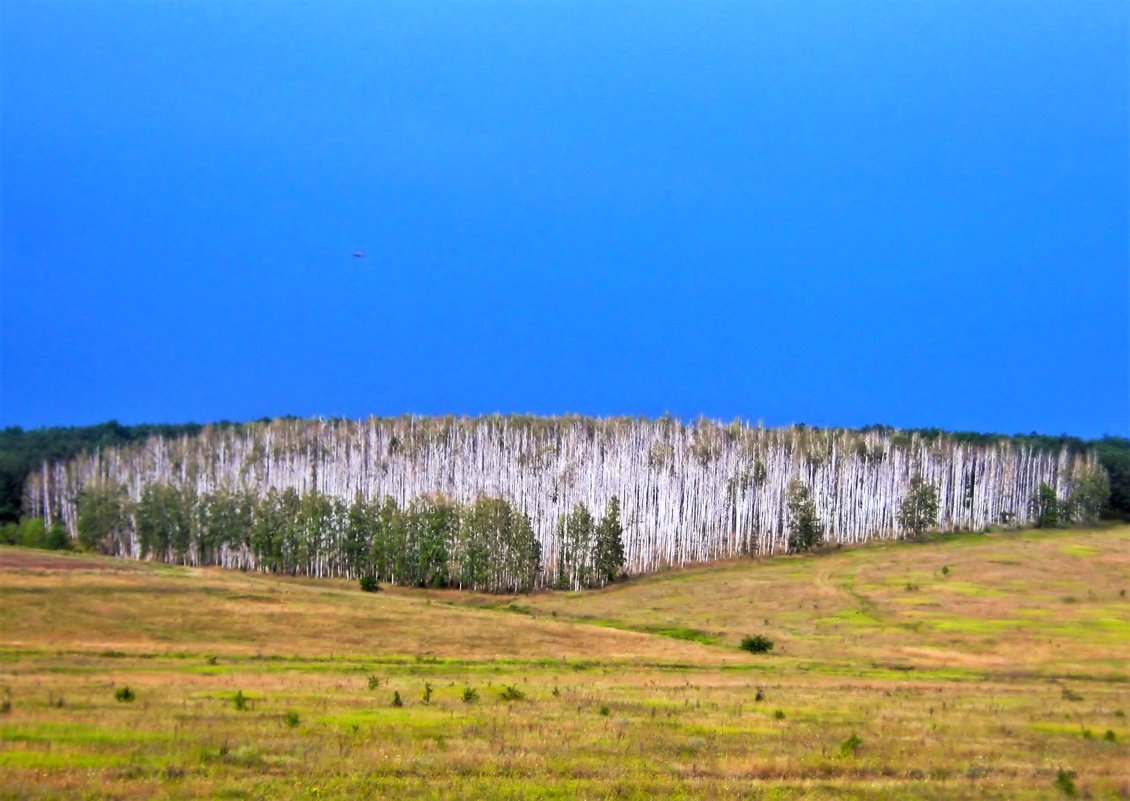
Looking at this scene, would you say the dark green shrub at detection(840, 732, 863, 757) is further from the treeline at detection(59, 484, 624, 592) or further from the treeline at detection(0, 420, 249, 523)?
the treeline at detection(0, 420, 249, 523)

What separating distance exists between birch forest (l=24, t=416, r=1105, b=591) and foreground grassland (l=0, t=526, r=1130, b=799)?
35.7 m

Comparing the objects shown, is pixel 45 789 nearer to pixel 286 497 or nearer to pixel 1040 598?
pixel 1040 598

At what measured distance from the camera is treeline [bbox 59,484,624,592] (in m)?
123

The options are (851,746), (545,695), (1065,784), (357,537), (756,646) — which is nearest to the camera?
(1065,784)

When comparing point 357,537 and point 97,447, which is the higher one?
point 97,447

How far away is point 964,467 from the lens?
16288 cm

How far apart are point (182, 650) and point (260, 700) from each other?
22.1 metres

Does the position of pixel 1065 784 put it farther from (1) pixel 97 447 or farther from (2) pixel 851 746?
(1) pixel 97 447

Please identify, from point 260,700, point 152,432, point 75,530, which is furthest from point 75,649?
point 152,432

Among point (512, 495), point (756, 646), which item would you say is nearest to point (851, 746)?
point (756, 646)

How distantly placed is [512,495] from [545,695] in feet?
343

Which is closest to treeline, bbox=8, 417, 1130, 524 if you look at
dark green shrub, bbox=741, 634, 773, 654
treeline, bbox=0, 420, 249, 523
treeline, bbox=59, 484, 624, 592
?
treeline, bbox=0, 420, 249, 523

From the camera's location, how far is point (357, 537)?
12862cm

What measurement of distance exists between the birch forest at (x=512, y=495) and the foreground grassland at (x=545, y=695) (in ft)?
117
